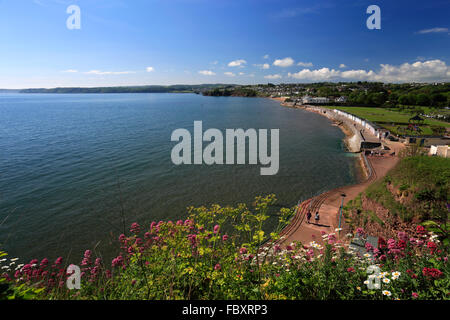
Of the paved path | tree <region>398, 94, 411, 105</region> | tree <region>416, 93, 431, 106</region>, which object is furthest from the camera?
tree <region>398, 94, 411, 105</region>

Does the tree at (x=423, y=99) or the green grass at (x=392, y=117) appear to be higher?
the tree at (x=423, y=99)

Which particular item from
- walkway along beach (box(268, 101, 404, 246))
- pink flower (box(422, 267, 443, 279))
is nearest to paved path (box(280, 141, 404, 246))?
walkway along beach (box(268, 101, 404, 246))

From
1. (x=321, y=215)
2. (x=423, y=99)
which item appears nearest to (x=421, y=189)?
(x=321, y=215)

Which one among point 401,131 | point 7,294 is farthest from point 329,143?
point 7,294

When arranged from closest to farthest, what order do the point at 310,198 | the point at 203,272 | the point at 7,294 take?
1. the point at 7,294
2. the point at 203,272
3. the point at 310,198

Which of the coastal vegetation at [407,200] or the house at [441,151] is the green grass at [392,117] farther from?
the coastal vegetation at [407,200]

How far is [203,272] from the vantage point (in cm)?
392

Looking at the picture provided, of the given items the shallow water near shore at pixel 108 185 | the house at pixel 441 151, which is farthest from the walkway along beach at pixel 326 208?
the house at pixel 441 151

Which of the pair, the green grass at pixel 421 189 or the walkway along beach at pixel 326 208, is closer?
the green grass at pixel 421 189

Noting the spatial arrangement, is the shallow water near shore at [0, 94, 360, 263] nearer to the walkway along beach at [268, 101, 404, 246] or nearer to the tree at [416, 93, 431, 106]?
the walkway along beach at [268, 101, 404, 246]

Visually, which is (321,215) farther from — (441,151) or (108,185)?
(108,185)

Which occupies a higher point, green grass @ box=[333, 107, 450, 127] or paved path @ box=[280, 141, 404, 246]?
green grass @ box=[333, 107, 450, 127]
